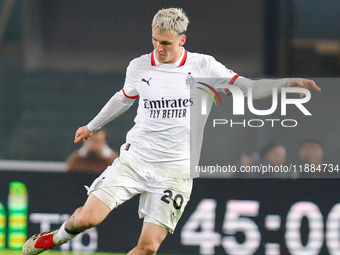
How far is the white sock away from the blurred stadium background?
159 cm

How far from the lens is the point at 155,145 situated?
6590 mm

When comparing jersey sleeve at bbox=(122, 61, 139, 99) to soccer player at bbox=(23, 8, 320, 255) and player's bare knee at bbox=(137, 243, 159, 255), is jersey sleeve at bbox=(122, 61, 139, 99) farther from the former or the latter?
player's bare knee at bbox=(137, 243, 159, 255)

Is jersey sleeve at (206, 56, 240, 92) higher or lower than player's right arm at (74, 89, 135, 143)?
higher

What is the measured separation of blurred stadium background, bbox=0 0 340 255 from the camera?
26.1 feet

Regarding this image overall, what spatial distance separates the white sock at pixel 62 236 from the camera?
21.4 feet

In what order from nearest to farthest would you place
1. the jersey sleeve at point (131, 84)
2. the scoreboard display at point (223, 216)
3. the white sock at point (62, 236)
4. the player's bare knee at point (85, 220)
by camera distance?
the player's bare knee at point (85, 220)
the white sock at point (62, 236)
the jersey sleeve at point (131, 84)
the scoreboard display at point (223, 216)

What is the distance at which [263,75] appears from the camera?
7.91m

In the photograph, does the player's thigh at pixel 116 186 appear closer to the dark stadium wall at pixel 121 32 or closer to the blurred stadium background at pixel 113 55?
the blurred stadium background at pixel 113 55

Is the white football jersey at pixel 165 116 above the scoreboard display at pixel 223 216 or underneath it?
above

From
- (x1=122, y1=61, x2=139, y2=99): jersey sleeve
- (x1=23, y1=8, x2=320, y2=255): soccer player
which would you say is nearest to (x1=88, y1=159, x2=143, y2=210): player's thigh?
(x1=23, y1=8, x2=320, y2=255): soccer player

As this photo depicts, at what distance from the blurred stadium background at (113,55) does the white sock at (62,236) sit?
1.59 metres

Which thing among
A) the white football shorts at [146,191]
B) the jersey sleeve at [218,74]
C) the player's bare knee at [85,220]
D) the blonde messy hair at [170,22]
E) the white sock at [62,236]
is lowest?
the white sock at [62,236]

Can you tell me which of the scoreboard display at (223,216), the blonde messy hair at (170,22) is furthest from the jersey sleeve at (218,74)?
the scoreboard display at (223,216)

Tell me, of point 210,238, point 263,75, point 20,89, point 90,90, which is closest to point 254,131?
point 263,75
